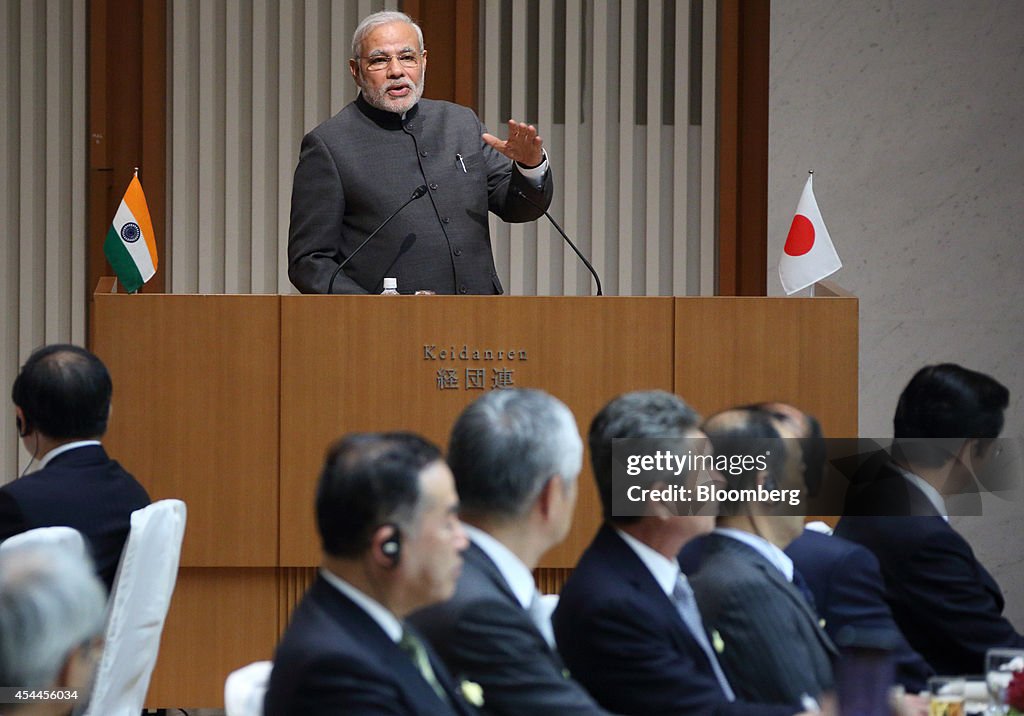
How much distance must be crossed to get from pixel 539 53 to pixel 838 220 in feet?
5.01

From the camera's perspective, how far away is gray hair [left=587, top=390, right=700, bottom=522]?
227 cm

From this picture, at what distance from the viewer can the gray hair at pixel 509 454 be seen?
2.09m

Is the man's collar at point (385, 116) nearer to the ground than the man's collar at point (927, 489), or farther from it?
farther from it

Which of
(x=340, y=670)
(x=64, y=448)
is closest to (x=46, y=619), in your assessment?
(x=340, y=670)

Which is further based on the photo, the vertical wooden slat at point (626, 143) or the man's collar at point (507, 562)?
the vertical wooden slat at point (626, 143)

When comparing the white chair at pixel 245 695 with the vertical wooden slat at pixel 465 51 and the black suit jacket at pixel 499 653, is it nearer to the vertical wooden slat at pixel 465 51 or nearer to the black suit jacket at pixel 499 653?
the black suit jacket at pixel 499 653

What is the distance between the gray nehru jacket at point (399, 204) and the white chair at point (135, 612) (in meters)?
1.41

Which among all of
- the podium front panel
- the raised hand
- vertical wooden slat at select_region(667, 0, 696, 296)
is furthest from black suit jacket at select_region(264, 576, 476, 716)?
vertical wooden slat at select_region(667, 0, 696, 296)

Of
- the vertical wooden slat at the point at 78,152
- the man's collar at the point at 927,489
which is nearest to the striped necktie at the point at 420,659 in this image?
the man's collar at the point at 927,489

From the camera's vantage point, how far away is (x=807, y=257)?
459 centimetres

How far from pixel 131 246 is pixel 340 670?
9.93ft

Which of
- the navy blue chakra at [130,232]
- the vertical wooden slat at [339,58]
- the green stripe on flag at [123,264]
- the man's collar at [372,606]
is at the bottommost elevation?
the man's collar at [372,606]

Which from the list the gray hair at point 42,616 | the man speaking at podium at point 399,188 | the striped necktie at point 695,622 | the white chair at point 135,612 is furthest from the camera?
the man speaking at podium at point 399,188

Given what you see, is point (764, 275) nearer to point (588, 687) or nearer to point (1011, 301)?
point (1011, 301)
